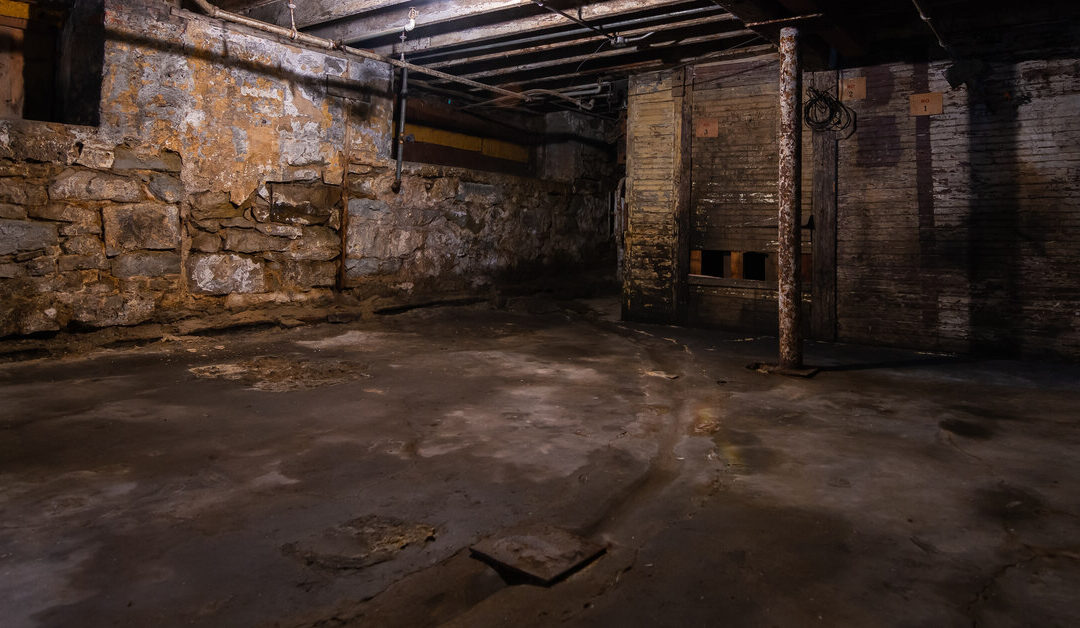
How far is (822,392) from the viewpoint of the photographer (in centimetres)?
368

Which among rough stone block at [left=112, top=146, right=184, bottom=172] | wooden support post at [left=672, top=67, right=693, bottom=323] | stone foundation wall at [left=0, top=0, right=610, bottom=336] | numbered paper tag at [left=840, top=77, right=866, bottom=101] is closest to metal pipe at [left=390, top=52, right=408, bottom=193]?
stone foundation wall at [left=0, top=0, right=610, bottom=336]

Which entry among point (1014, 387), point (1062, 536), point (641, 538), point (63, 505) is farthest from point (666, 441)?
point (1014, 387)

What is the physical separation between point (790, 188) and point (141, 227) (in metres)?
4.43

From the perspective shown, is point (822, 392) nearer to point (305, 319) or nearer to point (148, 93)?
point (305, 319)

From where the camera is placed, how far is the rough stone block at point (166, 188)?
462 cm

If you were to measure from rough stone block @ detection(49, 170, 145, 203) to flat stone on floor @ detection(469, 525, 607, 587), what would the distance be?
13.3 ft

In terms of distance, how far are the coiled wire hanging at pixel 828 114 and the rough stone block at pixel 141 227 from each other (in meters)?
5.09

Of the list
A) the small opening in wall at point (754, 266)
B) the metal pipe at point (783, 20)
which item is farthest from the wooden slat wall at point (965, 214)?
the metal pipe at point (783, 20)

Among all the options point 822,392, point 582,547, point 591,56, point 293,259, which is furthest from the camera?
point 591,56

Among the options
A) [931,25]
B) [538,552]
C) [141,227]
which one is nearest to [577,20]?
[931,25]

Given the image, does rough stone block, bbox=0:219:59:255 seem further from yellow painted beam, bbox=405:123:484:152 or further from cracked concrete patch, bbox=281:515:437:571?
cracked concrete patch, bbox=281:515:437:571

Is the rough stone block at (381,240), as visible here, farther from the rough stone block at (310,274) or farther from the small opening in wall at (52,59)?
the small opening in wall at (52,59)

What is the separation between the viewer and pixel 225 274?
16.6 ft

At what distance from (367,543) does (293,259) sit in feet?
13.8
